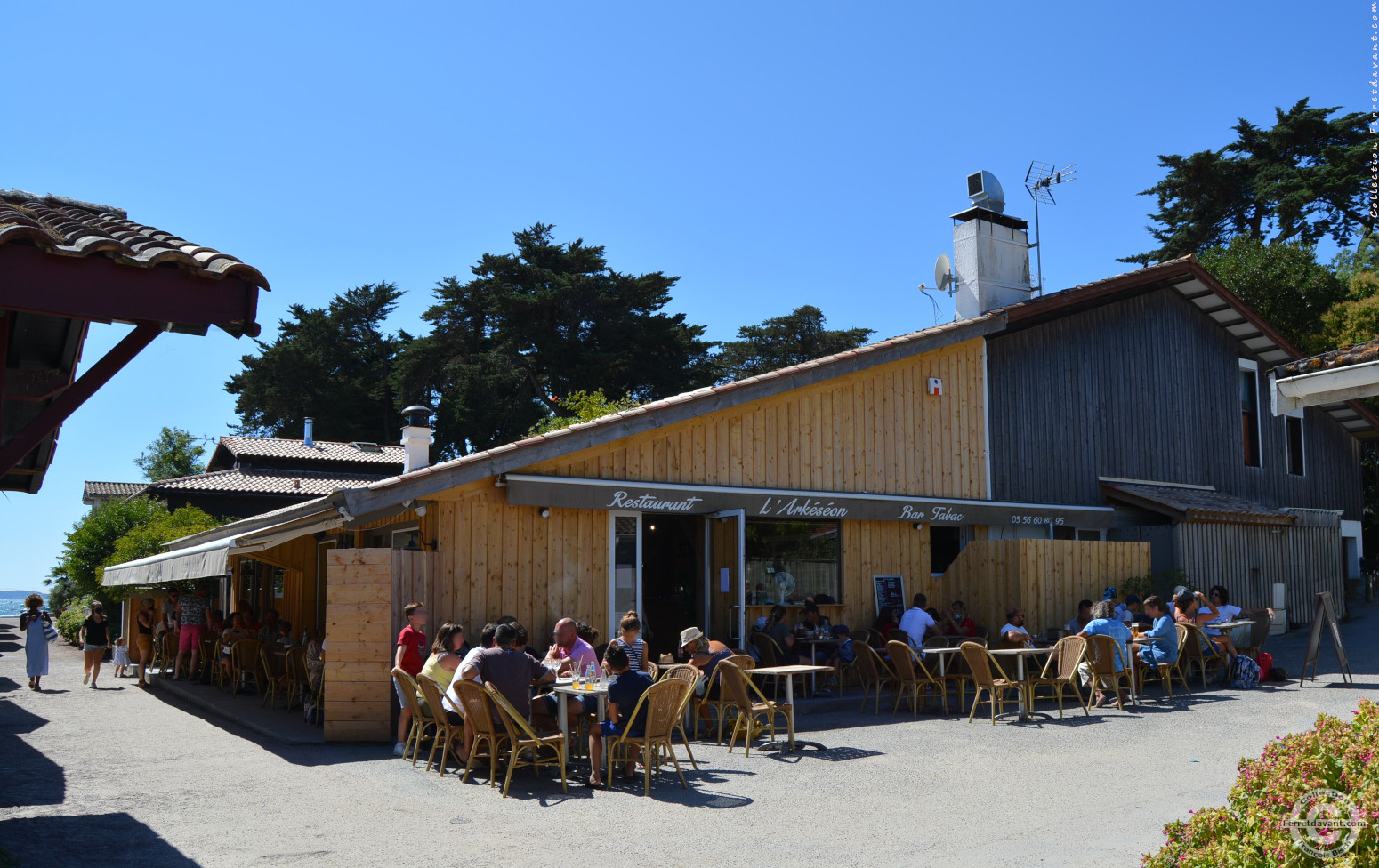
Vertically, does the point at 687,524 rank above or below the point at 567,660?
above

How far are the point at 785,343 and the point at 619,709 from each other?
3382cm

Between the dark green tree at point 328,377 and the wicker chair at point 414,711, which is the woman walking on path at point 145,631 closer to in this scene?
the wicker chair at point 414,711

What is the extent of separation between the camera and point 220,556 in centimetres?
1123

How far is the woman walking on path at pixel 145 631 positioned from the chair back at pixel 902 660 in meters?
12.3

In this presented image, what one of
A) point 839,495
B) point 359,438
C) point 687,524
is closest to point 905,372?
point 839,495

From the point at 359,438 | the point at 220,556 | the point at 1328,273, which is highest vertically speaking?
the point at 1328,273

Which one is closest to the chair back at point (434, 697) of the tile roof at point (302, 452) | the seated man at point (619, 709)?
the seated man at point (619, 709)

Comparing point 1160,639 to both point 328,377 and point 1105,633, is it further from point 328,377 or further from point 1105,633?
point 328,377

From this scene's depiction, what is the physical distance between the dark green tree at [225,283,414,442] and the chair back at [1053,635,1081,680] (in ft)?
108

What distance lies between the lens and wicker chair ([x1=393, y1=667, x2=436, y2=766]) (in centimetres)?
866

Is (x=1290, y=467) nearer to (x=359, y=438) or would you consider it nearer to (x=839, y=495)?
(x=839, y=495)

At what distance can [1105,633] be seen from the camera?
11602 mm

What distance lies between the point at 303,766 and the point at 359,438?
112 feet

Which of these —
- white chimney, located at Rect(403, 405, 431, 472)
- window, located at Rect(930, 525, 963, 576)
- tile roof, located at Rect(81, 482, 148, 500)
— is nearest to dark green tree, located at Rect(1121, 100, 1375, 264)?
window, located at Rect(930, 525, 963, 576)
